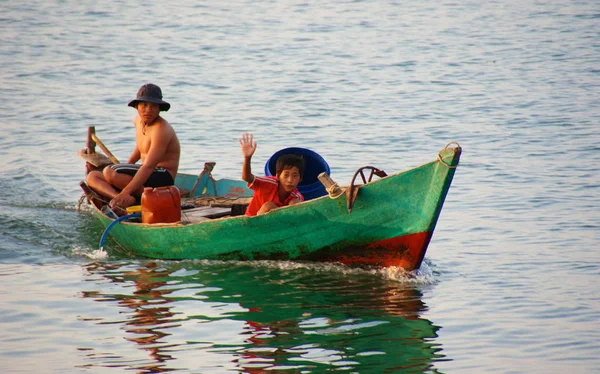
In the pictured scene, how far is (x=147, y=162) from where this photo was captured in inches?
341

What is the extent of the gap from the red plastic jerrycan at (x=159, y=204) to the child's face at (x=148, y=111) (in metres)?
0.78

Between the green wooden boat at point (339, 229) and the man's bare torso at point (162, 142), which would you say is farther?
the man's bare torso at point (162, 142)

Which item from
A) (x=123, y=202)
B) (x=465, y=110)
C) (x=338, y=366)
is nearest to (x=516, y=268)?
(x=338, y=366)

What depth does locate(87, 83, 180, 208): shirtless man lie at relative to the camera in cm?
869

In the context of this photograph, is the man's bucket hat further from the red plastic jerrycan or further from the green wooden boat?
the green wooden boat

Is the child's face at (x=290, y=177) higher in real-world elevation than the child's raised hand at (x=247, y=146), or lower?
lower

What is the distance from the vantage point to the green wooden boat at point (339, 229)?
7180 mm

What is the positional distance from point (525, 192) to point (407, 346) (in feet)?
17.1

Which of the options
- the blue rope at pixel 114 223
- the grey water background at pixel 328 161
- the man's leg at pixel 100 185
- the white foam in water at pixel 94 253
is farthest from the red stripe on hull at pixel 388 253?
the man's leg at pixel 100 185

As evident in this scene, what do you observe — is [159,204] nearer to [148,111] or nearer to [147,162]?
[147,162]

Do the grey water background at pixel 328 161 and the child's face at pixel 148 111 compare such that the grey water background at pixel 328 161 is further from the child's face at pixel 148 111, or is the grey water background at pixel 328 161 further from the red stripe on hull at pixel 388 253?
the child's face at pixel 148 111

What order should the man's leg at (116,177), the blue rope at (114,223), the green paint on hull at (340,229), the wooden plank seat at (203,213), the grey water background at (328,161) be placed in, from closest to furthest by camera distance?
the grey water background at (328,161) < the green paint on hull at (340,229) < the blue rope at (114,223) < the wooden plank seat at (203,213) < the man's leg at (116,177)

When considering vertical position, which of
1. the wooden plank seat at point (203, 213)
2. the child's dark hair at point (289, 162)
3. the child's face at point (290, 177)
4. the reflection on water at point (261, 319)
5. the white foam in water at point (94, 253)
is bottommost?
the reflection on water at point (261, 319)

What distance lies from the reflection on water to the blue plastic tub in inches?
31.0
